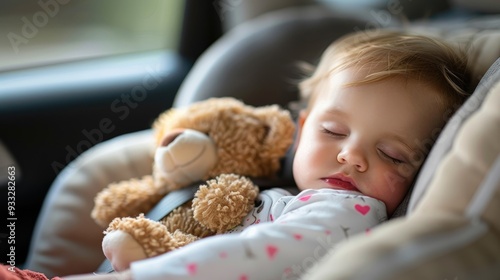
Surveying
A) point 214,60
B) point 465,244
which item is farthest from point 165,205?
point 465,244

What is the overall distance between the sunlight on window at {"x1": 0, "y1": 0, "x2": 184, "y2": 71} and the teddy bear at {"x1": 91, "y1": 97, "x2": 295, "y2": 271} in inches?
27.7

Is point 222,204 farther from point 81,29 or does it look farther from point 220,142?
point 81,29

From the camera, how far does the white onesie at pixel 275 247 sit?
814mm

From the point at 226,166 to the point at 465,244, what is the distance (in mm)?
563

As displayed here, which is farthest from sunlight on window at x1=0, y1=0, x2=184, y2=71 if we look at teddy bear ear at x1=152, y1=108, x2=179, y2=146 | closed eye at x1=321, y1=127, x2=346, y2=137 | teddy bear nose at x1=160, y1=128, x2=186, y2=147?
closed eye at x1=321, y1=127, x2=346, y2=137

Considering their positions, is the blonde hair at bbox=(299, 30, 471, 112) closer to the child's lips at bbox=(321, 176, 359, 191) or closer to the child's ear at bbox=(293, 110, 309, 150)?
the child's ear at bbox=(293, 110, 309, 150)

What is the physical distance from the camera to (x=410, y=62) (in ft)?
3.64

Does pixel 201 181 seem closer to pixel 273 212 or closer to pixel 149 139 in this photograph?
pixel 273 212

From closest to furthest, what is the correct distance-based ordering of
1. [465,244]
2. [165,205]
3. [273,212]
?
[465,244], [273,212], [165,205]

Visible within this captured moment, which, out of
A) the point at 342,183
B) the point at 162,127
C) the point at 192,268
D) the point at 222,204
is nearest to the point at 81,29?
the point at 162,127

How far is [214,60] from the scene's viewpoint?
1.55 meters

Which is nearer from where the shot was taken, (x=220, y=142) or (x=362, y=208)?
(x=362, y=208)

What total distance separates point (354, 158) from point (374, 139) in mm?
56

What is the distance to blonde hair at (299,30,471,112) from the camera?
1098 mm
